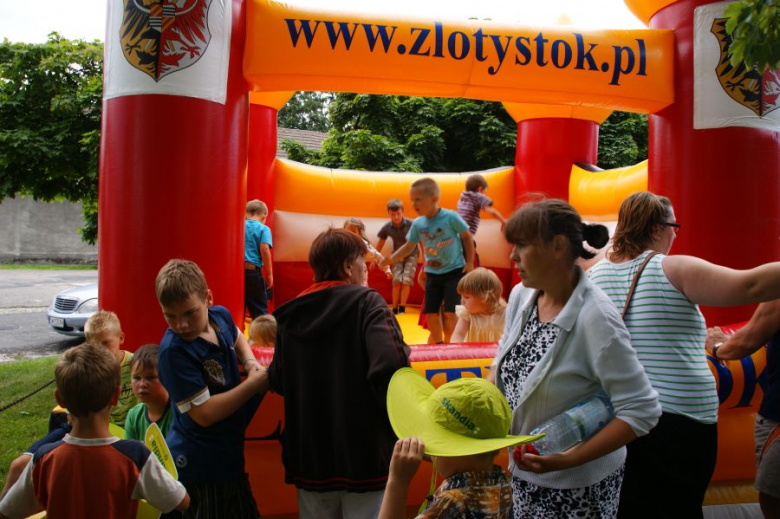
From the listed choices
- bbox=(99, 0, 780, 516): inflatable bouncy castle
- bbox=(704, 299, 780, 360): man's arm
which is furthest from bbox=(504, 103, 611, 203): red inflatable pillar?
bbox=(704, 299, 780, 360): man's arm

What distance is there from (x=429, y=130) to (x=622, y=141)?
5181 millimetres

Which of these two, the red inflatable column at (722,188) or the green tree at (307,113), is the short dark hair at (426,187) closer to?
the red inflatable column at (722,188)

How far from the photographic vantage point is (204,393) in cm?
191

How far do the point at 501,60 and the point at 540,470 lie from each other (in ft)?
11.7

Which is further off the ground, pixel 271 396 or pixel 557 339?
pixel 557 339

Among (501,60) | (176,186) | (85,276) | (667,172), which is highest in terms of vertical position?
(501,60)

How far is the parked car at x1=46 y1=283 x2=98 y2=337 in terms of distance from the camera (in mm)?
7961

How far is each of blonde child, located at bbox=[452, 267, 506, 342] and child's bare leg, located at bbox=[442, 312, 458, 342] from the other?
1350 mm

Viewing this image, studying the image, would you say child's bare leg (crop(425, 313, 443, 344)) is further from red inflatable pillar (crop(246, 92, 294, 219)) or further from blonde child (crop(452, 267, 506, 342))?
red inflatable pillar (crop(246, 92, 294, 219))

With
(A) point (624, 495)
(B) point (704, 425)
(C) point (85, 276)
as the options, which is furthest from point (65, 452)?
(C) point (85, 276)

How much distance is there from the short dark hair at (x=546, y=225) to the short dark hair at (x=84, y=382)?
3.70 feet

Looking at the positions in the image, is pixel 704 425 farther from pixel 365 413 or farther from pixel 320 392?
pixel 320 392

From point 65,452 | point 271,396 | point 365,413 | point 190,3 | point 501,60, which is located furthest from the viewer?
point 501,60

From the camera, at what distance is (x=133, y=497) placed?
1.73 meters
